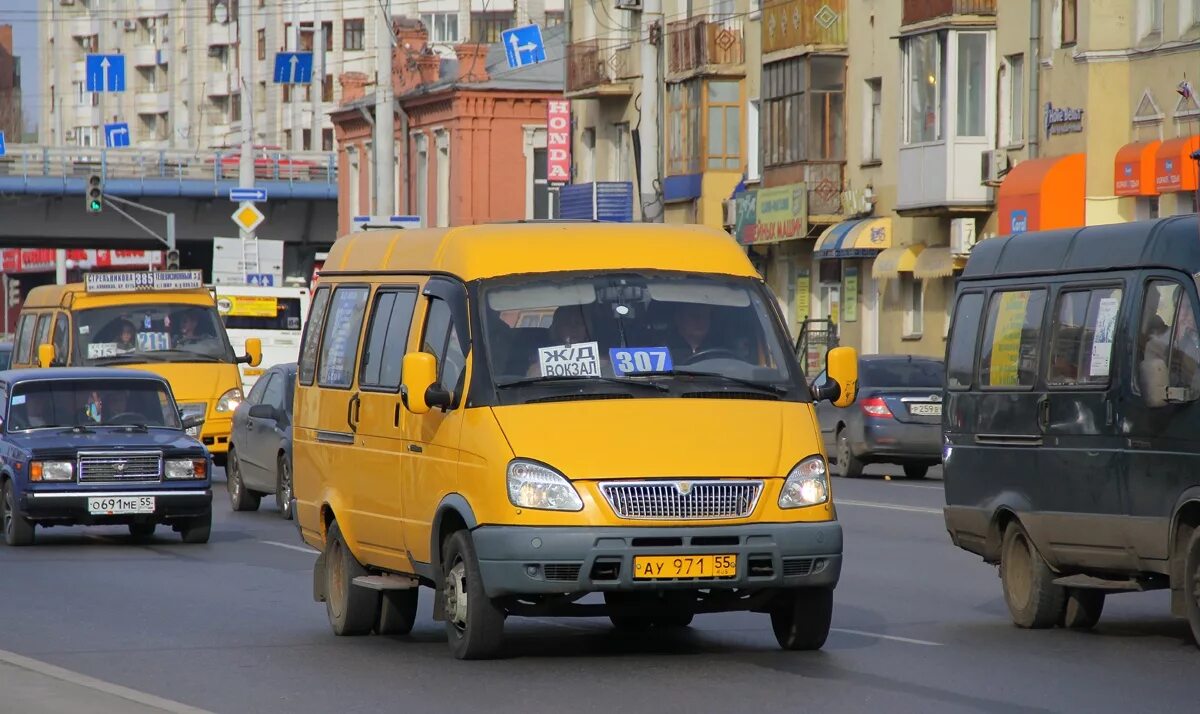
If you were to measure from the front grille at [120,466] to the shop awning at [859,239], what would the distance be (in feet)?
92.4

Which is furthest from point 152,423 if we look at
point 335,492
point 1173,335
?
point 1173,335

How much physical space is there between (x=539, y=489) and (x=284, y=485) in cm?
1333

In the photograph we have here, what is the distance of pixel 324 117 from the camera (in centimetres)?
11544

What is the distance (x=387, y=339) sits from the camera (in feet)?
41.6

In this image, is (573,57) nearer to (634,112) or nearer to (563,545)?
(634,112)

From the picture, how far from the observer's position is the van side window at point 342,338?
13172 millimetres

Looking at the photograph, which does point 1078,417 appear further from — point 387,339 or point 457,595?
point 387,339

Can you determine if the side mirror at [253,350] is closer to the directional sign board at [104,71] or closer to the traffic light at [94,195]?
the traffic light at [94,195]

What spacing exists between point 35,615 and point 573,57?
4997 cm

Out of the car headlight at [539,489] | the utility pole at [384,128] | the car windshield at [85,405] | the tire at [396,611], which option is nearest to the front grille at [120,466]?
the car windshield at [85,405]

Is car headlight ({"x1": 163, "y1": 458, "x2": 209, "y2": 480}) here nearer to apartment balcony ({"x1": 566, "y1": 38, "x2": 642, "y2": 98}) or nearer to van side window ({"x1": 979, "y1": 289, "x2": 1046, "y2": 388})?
van side window ({"x1": 979, "y1": 289, "x2": 1046, "y2": 388})

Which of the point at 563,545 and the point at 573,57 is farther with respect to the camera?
the point at 573,57

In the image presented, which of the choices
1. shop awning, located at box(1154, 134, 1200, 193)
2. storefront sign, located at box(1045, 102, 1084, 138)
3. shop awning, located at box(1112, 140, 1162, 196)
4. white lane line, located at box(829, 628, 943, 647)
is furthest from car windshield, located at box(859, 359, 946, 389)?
white lane line, located at box(829, 628, 943, 647)

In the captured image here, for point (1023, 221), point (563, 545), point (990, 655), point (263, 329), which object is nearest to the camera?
point (563, 545)
